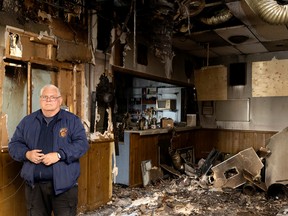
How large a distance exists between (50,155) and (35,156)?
11 centimetres

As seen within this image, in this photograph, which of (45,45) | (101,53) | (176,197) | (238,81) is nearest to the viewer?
(45,45)

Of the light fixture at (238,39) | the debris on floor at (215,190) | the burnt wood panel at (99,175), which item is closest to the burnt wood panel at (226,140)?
the debris on floor at (215,190)

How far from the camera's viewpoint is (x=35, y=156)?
6.95 feet

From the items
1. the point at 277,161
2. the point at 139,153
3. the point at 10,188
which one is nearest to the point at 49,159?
the point at 10,188

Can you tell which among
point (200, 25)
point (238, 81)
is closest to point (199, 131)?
point (238, 81)

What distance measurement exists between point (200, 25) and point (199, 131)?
321 centimetres

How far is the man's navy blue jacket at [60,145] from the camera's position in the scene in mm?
2158

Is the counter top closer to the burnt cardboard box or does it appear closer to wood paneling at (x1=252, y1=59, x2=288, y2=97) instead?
the burnt cardboard box

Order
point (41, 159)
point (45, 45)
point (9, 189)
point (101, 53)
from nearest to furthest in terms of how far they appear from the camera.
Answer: point (41, 159) < point (9, 189) < point (45, 45) < point (101, 53)

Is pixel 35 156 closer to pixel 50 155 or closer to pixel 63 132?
pixel 50 155

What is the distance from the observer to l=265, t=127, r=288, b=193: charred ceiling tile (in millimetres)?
4531

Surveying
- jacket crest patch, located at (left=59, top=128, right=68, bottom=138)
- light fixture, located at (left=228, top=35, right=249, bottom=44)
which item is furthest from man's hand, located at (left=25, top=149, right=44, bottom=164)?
light fixture, located at (left=228, top=35, right=249, bottom=44)

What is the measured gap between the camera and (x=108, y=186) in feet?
13.3

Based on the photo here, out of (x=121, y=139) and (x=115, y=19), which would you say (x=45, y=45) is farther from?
(x=121, y=139)
